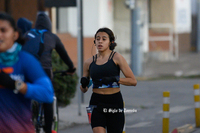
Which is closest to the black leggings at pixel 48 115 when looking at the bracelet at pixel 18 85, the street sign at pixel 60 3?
the bracelet at pixel 18 85

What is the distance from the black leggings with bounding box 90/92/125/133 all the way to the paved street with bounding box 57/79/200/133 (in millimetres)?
3181

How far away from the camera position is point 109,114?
179 inches

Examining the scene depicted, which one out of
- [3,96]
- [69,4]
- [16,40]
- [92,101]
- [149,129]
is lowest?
[149,129]

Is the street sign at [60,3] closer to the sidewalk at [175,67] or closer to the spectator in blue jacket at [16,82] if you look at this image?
the spectator in blue jacket at [16,82]

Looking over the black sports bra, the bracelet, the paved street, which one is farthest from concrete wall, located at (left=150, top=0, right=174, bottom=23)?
the bracelet

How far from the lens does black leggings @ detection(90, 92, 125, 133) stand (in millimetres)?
4520

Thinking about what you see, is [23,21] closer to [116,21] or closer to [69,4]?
[69,4]

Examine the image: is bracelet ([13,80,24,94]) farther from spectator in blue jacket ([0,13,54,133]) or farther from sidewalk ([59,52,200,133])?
sidewalk ([59,52,200,133])

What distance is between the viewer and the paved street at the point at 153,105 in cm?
812

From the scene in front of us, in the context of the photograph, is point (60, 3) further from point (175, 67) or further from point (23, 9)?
point (175, 67)

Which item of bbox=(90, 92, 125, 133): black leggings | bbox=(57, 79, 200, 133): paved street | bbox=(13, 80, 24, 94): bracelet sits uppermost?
bbox=(13, 80, 24, 94): bracelet

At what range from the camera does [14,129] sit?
2.99m

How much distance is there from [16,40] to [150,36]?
70.3ft

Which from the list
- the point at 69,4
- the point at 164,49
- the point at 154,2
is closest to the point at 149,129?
the point at 69,4
